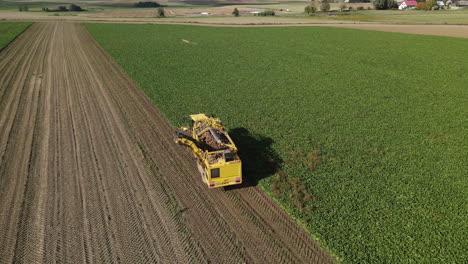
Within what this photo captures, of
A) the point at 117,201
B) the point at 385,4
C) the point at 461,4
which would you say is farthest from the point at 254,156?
the point at 461,4

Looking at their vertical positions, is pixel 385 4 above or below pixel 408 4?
above

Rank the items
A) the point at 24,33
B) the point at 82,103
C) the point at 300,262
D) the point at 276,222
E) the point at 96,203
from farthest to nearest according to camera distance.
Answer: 1. the point at 24,33
2. the point at 82,103
3. the point at 96,203
4. the point at 276,222
5. the point at 300,262

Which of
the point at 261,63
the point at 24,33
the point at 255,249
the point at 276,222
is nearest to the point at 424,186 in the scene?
the point at 276,222

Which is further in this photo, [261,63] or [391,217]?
[261,63]

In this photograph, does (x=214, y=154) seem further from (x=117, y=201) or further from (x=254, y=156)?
(x=117, y=201)

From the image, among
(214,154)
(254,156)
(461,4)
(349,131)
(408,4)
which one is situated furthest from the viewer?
(408,4)

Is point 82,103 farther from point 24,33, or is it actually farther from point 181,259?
point 24,33

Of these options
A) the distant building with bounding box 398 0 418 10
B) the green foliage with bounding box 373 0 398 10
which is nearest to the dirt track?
the green foliage with bounding box 373 0 398 10
